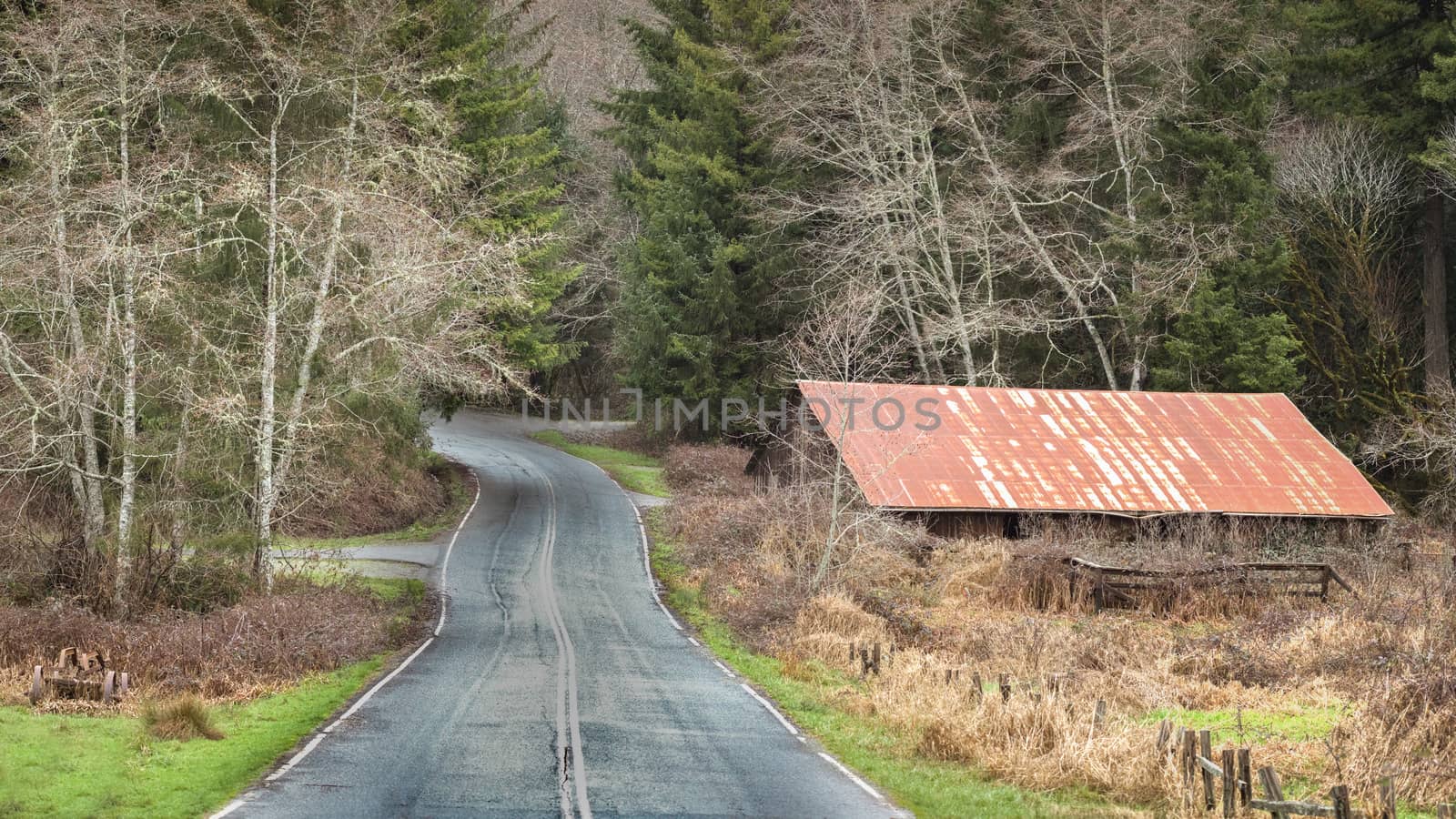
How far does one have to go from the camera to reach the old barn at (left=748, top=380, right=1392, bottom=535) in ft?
97.9

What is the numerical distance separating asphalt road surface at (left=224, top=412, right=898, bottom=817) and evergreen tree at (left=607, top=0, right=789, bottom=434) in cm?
2021

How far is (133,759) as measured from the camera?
46.0 ft

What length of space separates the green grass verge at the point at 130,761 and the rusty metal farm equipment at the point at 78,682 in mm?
455

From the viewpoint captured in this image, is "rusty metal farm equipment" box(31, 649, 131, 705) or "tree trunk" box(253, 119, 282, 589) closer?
"rusty metal farm equipment" box(31, 649, 131, 705)

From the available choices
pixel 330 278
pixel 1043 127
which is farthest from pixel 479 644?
pixel 1043 127

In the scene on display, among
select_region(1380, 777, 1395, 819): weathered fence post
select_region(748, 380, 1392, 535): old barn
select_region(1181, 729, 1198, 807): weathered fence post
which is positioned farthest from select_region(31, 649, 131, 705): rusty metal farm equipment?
select_region(748, 380, 1392, 535): old barn

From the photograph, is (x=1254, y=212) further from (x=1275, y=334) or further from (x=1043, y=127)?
(x=1043, y=127)

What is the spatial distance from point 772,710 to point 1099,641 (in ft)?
20.1

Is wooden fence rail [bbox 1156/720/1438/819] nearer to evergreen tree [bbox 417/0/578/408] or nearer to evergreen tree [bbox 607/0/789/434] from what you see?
evergreen tree [bbox 417/0/578/408]

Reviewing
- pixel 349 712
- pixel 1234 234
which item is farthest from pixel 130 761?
pixel 1234 234

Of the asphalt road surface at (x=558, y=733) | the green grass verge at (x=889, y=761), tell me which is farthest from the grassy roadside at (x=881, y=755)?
the asphalt road surface at (x=558, y=733)

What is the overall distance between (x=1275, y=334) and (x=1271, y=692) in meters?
26.3

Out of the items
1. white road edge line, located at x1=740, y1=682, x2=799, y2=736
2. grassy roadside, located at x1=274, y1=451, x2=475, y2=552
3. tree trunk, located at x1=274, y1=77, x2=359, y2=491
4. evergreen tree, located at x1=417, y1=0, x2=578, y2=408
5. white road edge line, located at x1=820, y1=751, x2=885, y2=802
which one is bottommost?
white road edge line, located at x1=740, y1=682, x2=799, y2=736

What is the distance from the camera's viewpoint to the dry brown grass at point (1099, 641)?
43.1ft
